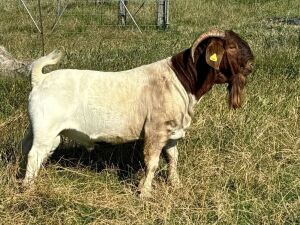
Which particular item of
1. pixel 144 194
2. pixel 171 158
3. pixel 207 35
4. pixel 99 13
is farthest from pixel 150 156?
pixel 99 13

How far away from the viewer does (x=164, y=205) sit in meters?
4.25

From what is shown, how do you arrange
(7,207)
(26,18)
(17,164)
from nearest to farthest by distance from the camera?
(7,207) → (17,164) → (26,18)

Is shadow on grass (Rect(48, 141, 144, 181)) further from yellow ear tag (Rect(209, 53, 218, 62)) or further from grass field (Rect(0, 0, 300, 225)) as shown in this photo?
yellow ear tag (Rect(209, 53, 218, 62))

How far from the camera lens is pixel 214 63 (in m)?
4.43

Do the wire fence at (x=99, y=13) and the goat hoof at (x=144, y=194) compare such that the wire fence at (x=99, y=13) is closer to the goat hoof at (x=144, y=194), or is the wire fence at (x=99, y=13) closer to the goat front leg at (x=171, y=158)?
the goat front leg at (x=171, y=158)

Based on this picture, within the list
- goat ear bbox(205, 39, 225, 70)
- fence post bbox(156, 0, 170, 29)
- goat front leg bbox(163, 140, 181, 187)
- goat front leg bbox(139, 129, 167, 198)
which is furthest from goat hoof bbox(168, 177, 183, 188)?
fence post bbox(156, 0, 170, 29)

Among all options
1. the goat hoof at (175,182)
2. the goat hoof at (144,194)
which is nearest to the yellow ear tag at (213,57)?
the goat hoof at (175,182)

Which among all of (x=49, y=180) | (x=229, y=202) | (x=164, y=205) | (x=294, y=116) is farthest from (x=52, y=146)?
(x=294, y=116)

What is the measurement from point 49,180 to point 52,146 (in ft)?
0.88

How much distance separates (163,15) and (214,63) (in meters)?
11.3

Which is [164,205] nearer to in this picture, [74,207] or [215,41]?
[74,207]

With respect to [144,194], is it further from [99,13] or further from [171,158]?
[99,13]

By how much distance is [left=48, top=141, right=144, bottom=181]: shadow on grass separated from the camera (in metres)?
5.14

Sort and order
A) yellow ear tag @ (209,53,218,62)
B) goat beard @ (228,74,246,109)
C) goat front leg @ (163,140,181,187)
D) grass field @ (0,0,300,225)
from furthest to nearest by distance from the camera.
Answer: goat front leg @ (163,140,181,187) < goat beard @ (228,74,246,109) < yellow ear tag @ (209,53,218,62) < grass field @ (0,0,300,225)
